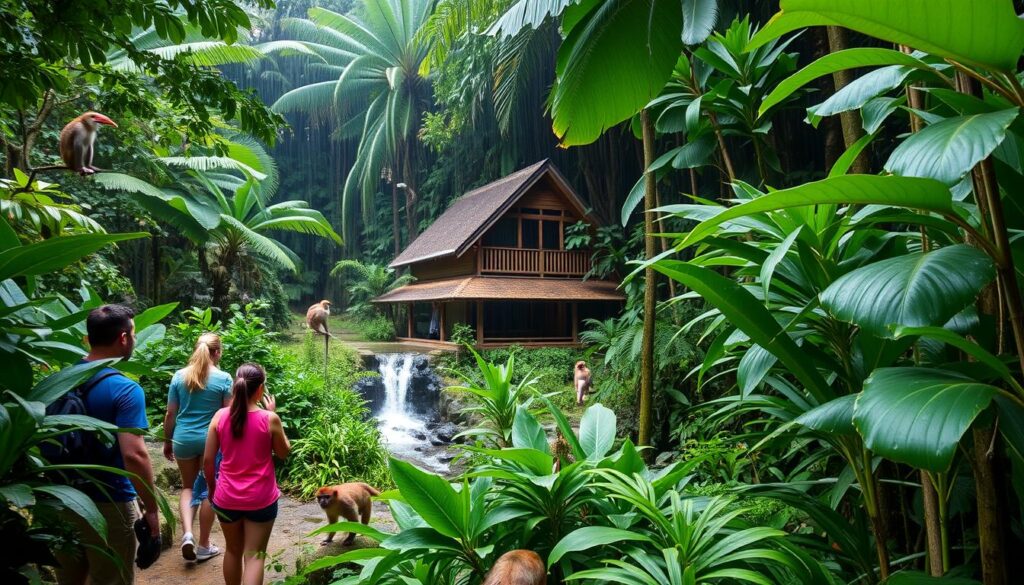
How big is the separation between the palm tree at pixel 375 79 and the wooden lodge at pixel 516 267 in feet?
22.5

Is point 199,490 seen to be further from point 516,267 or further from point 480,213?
point 480,213

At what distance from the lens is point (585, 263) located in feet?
46.0

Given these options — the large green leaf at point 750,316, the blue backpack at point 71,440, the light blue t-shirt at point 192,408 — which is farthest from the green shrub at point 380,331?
the large green leaf at point 750,316

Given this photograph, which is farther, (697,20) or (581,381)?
(581,381)

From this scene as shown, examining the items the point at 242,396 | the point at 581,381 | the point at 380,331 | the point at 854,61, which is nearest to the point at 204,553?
the point at 242,396

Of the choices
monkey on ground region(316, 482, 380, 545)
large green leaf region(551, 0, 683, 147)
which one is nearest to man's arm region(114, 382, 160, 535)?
monkey on ground region(316, 482, 380, 545)

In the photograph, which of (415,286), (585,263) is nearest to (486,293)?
(585,263)

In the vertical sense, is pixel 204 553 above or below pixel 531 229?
below

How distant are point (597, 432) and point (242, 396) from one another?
6.26 feet

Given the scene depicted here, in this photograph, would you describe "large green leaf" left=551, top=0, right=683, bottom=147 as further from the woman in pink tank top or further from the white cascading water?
the white cascading water

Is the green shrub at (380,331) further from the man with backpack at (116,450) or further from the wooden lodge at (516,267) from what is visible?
the man with backpack at (116,450)

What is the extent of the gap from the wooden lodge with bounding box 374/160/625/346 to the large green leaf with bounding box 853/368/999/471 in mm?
10607

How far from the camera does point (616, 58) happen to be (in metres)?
2.08

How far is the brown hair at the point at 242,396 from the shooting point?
3.09 metres
